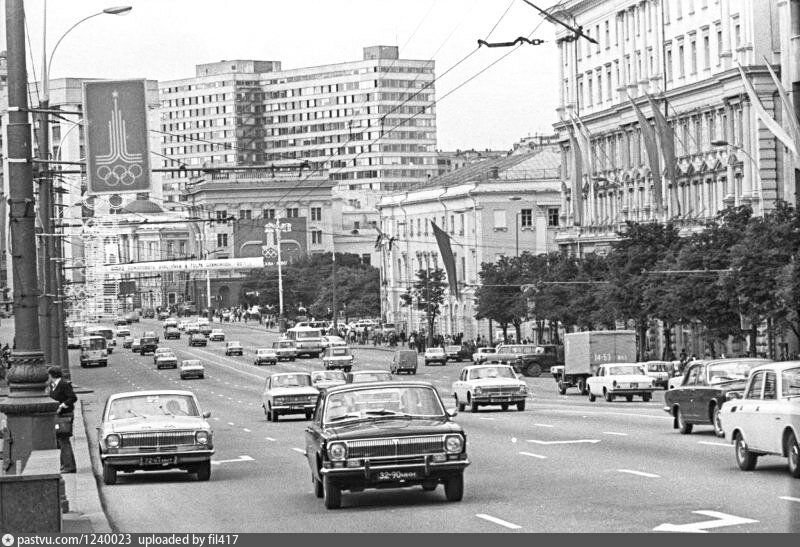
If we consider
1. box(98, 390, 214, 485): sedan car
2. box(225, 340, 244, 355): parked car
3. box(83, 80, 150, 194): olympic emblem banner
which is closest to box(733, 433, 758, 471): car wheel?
box(98, 390, 214, 485): sedan car

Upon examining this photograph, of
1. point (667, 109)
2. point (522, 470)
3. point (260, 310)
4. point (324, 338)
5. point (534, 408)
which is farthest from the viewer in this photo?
point (260, 310)

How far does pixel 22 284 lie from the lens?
21.7 meters

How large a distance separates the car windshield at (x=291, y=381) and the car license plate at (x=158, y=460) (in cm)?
2408

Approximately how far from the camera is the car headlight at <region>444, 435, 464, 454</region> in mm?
20922

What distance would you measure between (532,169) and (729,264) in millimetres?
75478

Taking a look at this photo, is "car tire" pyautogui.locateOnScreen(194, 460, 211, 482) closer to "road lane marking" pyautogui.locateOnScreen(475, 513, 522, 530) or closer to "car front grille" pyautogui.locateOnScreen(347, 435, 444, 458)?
"car front grille" pyautogui.locateOnScreen(347, 435, 444, 458)

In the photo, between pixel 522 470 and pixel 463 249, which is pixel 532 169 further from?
pixel 522 470

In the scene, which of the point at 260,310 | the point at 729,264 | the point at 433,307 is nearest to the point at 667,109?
the point at 729,264

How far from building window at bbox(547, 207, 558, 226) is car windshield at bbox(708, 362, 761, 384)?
327 feet

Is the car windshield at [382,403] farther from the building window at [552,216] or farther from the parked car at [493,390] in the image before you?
the building window at [552,216]

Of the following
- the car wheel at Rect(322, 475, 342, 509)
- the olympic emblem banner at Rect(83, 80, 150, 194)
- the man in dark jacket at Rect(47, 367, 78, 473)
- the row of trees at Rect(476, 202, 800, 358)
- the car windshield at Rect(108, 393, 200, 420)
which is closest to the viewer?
the car wheel at Rect(322, 475, 342, 509)

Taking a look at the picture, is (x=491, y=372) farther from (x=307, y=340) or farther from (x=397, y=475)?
(x=307, y=340)

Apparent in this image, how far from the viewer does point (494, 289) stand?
108 metres

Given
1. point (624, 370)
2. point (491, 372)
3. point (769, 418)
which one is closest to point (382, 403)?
point (769, 418)
